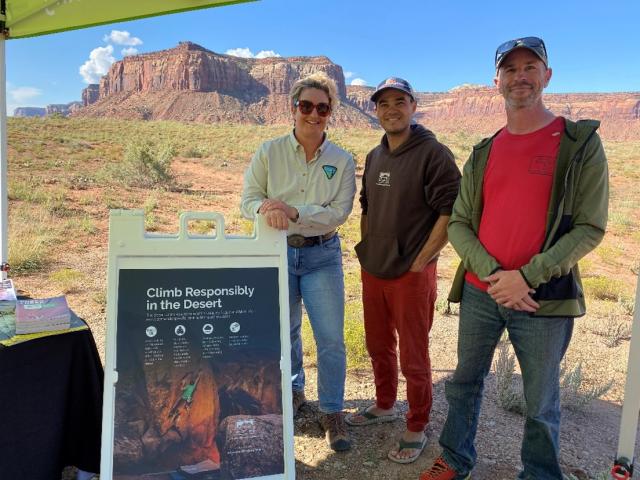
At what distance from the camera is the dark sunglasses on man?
203cm

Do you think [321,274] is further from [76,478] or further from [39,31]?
[39,31]

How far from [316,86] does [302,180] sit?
20.2 inches

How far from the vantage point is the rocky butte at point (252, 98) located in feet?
231

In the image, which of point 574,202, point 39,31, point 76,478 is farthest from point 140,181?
point 574,202

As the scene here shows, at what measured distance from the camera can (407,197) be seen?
257 centimetres

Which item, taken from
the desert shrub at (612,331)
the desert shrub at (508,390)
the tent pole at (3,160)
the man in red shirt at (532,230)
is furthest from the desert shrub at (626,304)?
the tent pole at (3,160)

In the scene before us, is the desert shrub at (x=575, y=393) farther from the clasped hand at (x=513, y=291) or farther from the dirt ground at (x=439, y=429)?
the clasped hand at (x=513, y=291)

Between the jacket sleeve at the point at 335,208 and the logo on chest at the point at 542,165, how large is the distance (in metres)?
0.96

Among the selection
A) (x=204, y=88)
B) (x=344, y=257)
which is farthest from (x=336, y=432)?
Answer: (x=204, y=88)

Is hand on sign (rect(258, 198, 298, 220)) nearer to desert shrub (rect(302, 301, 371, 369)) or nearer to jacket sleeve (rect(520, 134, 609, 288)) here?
jacket sleeve (rect(520, 134, 609, 288))

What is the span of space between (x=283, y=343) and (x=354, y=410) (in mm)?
1550

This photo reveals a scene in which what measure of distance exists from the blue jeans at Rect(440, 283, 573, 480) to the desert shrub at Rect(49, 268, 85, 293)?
5899mm

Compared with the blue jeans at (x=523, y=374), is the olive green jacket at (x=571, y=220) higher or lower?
higher

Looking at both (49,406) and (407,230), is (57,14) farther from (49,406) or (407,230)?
(407,230)
